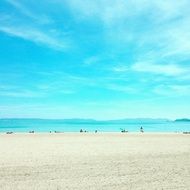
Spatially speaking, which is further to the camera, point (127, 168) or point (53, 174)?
point (127, 168)

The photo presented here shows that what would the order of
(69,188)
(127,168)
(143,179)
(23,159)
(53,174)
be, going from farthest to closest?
(23,159), (127,168), (53,174), (143,179), (69,188)

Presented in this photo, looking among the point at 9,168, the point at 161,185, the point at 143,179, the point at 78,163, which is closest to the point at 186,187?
the point at 161,185

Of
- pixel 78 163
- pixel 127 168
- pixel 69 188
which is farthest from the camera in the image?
pixel 78 163

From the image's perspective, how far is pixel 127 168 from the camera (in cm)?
1523

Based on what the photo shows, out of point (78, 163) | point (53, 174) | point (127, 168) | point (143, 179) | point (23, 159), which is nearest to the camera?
point (143, 179)

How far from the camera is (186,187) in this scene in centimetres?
1157

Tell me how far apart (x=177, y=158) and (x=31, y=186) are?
9795 mm

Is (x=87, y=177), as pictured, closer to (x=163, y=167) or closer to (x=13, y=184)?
(x=13, y=184)

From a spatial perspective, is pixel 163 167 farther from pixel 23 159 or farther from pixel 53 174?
pixel 23 159

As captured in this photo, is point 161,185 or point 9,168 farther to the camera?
point 9,168

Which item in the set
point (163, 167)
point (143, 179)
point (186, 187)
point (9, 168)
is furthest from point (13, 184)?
point (163, 167)

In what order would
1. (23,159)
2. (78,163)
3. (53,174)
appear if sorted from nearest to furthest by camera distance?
(53,174) → (78,163) → (23,159)

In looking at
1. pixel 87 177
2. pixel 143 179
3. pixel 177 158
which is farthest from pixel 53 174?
pixel 177 158

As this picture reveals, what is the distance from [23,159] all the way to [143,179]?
7605 millimetres
